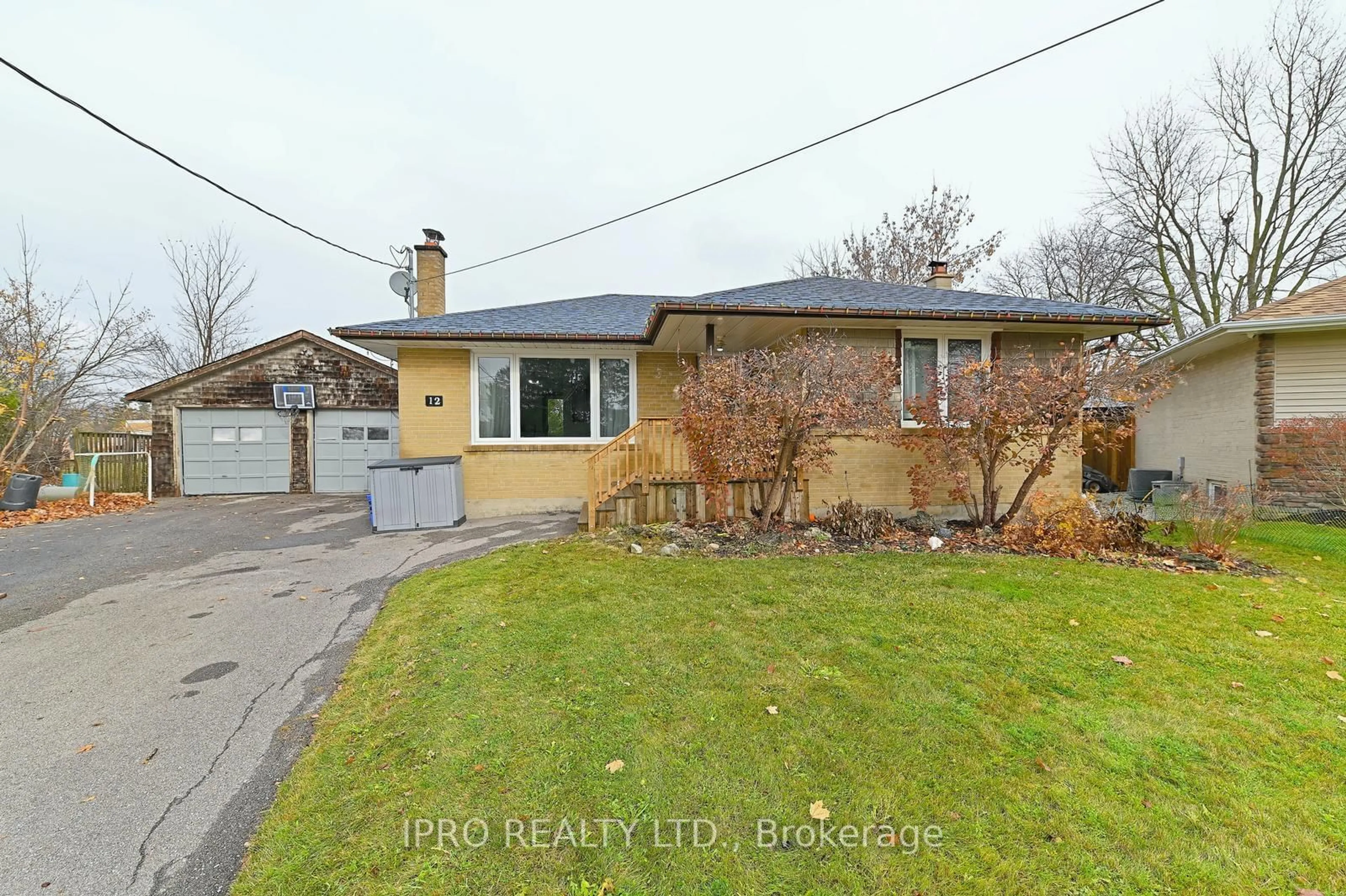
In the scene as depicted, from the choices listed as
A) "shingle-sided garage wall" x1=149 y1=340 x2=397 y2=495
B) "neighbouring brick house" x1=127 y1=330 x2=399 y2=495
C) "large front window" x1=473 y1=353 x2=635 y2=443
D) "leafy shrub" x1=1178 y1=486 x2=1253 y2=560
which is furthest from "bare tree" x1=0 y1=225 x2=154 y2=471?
"leafy shrub" x1=1178 y1=486 x2=1253 y2=560

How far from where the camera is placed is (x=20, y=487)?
10102mm

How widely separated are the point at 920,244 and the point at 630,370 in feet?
52.8

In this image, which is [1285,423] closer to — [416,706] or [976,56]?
[976,56]

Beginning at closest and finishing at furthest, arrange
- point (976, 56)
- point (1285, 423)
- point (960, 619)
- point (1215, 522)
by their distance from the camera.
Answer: point (960, 619) < point (1215, 522) < point (976, 56) < point (1285, 423)

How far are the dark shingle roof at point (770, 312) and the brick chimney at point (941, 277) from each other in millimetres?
686

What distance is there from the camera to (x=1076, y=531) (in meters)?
6.14

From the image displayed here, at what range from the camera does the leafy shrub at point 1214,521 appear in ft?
19.3

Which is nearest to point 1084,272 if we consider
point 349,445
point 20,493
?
point 349,445

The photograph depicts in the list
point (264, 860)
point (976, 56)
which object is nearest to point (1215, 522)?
point (976, 56)

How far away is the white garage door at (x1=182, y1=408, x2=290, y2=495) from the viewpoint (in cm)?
1257

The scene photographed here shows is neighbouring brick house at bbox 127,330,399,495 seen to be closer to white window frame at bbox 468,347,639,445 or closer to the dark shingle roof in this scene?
the dark shingle roof

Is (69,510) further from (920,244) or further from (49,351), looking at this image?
(920,244)

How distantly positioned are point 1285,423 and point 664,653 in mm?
11179

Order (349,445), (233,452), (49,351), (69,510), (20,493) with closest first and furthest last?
(20,493), (69,510), (49,351), (233,452), (349,445)
